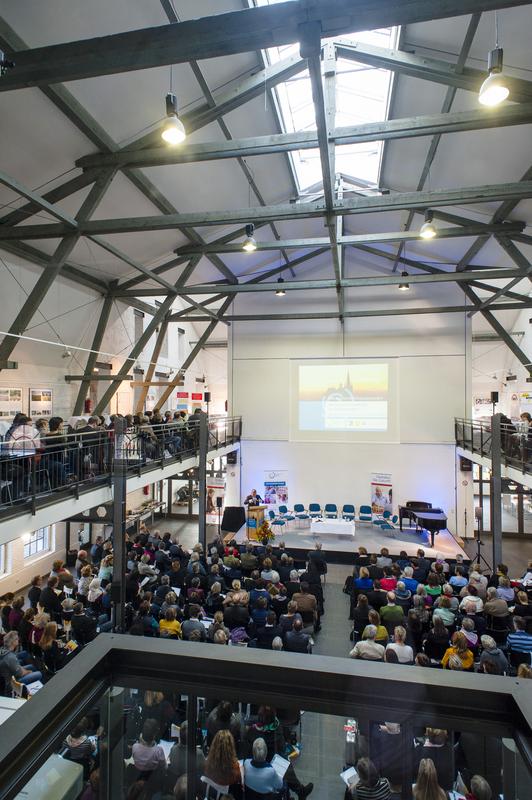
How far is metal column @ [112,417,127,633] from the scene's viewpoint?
705 cm

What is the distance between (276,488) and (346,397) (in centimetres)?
401

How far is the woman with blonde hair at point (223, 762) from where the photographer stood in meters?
1.29

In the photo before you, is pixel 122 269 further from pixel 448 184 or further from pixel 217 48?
pixel 217 48

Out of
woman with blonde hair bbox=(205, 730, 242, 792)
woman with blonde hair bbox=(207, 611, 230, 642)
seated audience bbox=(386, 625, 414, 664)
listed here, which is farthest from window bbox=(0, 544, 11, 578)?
woman with blonde hair bbox=(205, 730, 242, 792)

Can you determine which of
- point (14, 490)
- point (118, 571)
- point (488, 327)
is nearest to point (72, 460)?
point (14, 490)

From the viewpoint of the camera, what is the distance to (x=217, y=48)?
3307 mm

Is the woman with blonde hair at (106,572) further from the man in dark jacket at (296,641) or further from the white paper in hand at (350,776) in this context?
the white paper in hand at (350,776)

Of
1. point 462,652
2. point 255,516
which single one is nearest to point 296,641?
point 462,652

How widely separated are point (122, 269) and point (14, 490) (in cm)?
728

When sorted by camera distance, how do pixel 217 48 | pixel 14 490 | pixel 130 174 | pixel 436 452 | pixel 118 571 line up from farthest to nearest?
pixel 436 452
pixel 130 174
pixel 118 571
pixel 14 490
pixel 217 48

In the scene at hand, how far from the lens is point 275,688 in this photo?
103 centimetres

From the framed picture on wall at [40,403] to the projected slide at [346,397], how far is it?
807 cm

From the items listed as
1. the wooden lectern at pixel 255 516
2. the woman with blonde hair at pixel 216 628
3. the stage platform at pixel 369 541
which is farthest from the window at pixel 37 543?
the woman with blonde hair at pixel 216 628

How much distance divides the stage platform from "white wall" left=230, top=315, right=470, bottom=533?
1.26 meters
